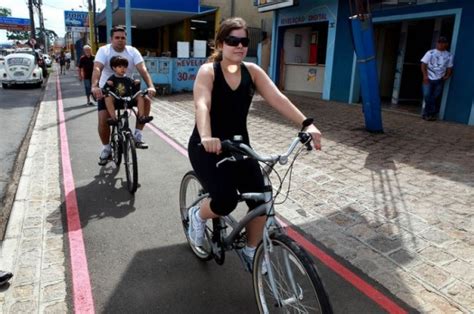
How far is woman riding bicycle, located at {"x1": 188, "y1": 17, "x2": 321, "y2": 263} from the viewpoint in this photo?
2.64 metres

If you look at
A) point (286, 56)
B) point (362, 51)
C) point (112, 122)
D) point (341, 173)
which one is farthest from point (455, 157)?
point (286, 56)

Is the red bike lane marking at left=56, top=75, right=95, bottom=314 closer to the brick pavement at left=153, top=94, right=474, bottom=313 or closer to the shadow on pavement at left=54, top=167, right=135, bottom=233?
the shadow on pavement at left=54, top=167, right=135, bottom=233

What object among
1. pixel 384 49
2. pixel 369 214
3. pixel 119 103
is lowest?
pixel 369 214

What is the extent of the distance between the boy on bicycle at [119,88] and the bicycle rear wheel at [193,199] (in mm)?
1812

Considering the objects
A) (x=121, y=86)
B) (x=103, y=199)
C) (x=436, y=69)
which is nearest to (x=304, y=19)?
(x=436, y=69)

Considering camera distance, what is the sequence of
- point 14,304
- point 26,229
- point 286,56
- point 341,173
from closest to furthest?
point 14,304, point 26,229, point 341,173, point 286,56

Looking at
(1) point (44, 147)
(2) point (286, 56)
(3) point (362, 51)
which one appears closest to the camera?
(1) point (44, 147)

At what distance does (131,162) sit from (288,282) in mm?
3230

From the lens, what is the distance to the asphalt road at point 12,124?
5931 mm

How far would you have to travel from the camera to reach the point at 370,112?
8422mm

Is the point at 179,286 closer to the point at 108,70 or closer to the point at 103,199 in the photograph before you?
the point at 103,199

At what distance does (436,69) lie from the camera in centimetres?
941

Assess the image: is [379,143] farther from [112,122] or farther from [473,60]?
[112,122]

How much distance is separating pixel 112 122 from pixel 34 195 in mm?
1310
